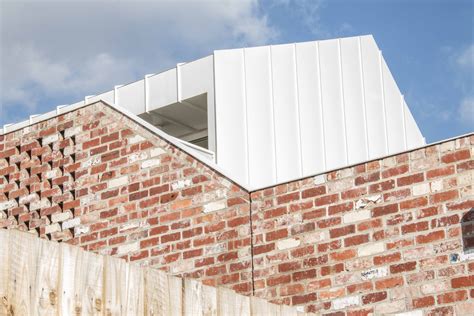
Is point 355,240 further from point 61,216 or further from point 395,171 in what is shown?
point 61,216

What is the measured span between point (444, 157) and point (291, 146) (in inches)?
201

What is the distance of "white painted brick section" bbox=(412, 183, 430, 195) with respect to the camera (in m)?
6.65

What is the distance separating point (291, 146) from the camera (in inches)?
460

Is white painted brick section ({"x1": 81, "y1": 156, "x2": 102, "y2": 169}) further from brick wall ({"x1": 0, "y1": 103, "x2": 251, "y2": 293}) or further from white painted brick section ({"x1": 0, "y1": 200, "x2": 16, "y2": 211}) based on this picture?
white painted brick section ({"x1": 0, "y1": 200, "x2": 16, "y2": 211})

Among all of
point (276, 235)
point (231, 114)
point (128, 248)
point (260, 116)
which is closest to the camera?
point (276, 235)

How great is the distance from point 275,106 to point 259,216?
15.7 ft

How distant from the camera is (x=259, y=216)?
7.30m

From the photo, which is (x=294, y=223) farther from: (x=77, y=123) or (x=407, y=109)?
(x=407, y=109)

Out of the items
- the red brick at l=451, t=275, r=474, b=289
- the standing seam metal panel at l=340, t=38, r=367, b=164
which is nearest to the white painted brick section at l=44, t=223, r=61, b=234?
the red brick at l=451, t=275, r=474, b=289

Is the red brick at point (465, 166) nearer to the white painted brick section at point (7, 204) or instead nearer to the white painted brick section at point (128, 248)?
the white painted brick section at point (128, 248)

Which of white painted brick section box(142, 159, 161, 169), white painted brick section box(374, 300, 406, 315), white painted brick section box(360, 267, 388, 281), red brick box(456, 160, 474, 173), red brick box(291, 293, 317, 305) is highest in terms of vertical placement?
white painted brick section box(142, 159, 161, 169)

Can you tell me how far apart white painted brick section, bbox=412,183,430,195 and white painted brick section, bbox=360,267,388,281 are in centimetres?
57

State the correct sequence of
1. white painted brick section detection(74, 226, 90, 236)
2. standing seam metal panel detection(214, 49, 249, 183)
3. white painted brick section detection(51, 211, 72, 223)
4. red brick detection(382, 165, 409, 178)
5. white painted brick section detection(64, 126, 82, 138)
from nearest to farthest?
1. red brick detection(382, 165, 409, 178)
2. white painted brick section detection(74, 226, 90, 236)
3. white painted brick section detection(51, 211, 72, 223)
4. white painted brick section detection(64, 126, 82, 138)
5. standing seam metal panel detection(214, 49, 249, 183)

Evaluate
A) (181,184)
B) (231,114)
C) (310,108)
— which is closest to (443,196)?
(181,184)
